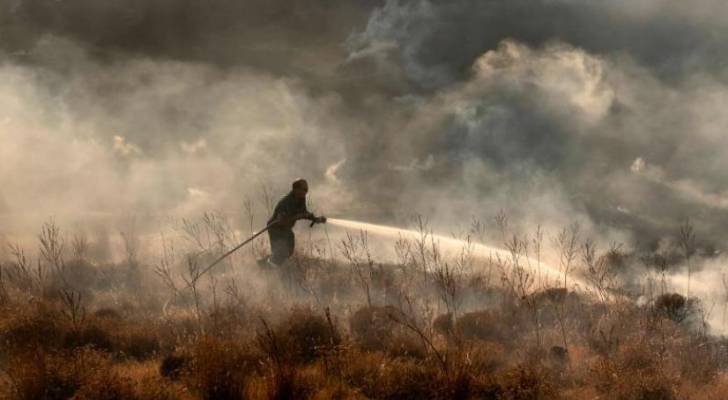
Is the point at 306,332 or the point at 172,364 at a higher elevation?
the point at 306,332

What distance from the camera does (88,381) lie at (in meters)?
5.21

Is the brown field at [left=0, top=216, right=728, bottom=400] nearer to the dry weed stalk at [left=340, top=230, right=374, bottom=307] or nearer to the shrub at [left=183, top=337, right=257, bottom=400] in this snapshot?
the shrub at [left=183, top=337, right=257, bottom=400]

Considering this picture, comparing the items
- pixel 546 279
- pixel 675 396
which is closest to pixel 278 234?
pixel 546 279

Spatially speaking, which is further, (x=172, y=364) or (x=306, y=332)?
(x=306, y=332)

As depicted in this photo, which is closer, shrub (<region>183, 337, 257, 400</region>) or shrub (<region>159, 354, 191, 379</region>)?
shrub (<region>183, 337, 257, 400</region>)

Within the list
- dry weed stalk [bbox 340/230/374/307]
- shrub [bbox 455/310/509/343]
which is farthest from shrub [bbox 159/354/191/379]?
shrub [bbox 455/310/509/343]

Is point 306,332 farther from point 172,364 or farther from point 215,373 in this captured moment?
point 215,373

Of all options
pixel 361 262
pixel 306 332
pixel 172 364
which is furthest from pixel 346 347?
pixel 361 262

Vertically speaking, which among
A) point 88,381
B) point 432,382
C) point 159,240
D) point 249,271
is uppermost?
point 159,240

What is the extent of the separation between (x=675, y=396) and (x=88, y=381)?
566 centimetres

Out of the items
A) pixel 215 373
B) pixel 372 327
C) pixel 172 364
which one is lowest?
pixel 215 373

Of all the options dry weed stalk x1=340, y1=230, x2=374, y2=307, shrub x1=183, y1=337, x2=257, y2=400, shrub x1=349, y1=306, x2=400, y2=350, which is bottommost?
shrub x1=183, y1=337, x2=257, y2=400

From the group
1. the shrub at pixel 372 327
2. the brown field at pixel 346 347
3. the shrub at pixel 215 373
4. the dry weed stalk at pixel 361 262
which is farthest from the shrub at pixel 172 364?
the dry weed stalk at pixel 361 262

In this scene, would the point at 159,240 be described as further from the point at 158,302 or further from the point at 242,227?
the point at 158,302
